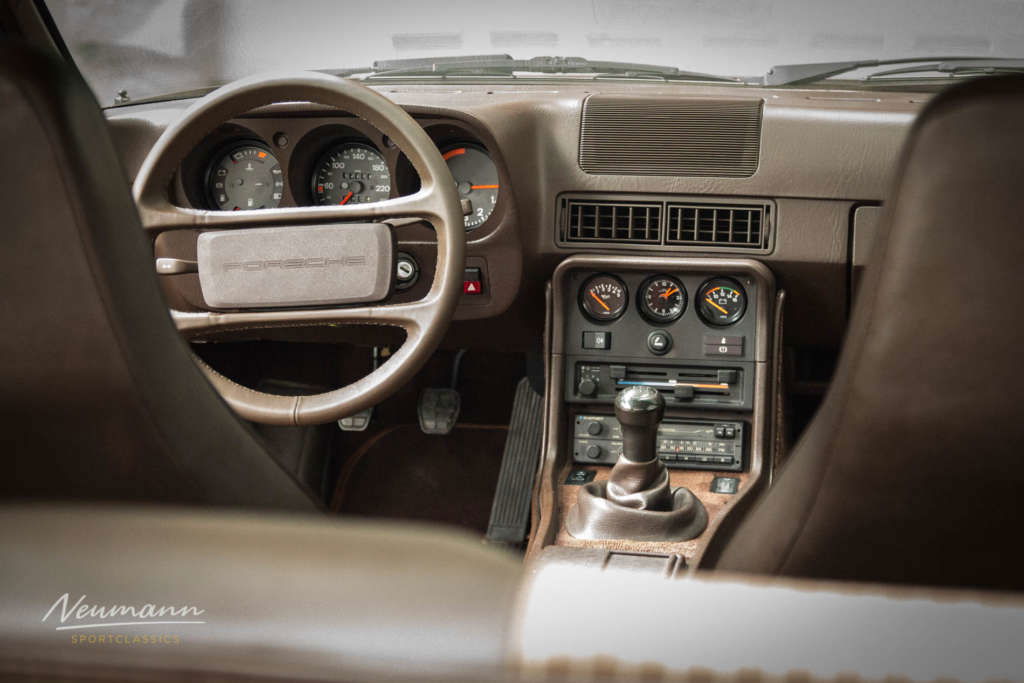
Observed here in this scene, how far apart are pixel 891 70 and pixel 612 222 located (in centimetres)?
73

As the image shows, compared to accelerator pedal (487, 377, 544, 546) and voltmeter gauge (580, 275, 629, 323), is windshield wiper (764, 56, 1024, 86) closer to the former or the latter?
voltmeter gauge (580, 275, 629, 323)

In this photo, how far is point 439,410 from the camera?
2.87m

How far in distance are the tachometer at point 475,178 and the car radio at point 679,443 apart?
0.54 meters

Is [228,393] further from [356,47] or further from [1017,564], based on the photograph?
[1017,564]

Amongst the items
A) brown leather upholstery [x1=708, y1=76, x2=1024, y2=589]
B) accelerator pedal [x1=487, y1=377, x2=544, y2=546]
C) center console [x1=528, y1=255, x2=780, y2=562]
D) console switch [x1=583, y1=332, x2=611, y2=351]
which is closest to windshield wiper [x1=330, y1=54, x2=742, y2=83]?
center console [x1=528, y1=255, x2=780, y2=562]

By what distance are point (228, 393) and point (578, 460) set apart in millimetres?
920

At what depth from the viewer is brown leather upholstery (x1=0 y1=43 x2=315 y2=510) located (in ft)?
2.56

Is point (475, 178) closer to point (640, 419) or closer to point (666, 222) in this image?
point (666, 222)

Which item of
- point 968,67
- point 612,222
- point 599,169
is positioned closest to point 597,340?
point 612,222

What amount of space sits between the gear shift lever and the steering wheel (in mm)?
441

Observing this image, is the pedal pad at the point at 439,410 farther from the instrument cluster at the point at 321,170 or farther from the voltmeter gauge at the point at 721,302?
the voltmeter gauge at the point at 721,302

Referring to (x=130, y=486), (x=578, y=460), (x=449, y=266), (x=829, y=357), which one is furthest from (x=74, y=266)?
(x=829, y=357)

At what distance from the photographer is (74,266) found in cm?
80

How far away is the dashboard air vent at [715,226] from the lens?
225 cm
